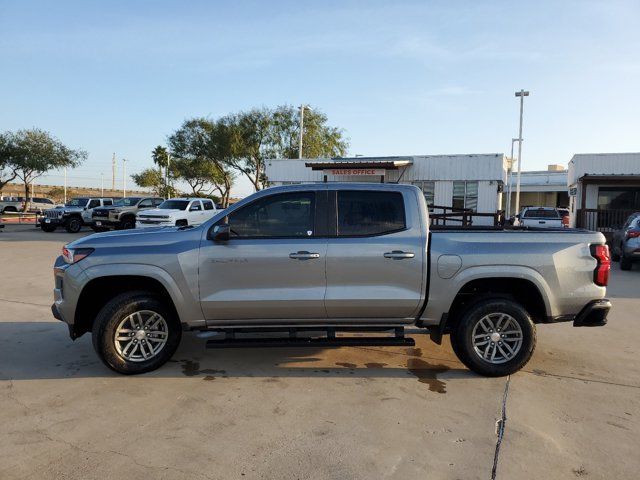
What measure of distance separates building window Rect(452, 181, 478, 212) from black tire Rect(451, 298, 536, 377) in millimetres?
20829

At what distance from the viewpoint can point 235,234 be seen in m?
4.95

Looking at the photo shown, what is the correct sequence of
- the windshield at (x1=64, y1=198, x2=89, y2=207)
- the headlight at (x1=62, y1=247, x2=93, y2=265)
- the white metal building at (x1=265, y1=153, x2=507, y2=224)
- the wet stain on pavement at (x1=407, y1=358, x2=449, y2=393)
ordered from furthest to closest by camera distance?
the windshield at (x1=64, y1=198, x2=89, y2=207)
the white metal building at (x1=265, y1=153, x2=507, y2=224)
the headlight at (x1=62, y1=247, x2=93, y2=265)
the wet stain on pavement at (x1=407, y1=358, x2=449, y2=393)

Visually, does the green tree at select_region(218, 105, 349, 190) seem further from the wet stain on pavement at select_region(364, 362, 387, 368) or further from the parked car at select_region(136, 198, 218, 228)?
the wet stain on pavement at select_region(364, 362, 387, 368)

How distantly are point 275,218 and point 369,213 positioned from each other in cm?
92

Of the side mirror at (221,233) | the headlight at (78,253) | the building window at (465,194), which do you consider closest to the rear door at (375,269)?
the side mirror at (221,233)

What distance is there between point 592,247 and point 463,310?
54.1 inches

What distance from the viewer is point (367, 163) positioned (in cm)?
2456

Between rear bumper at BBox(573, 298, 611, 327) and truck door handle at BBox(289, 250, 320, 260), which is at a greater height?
truck door handle at BBox(289, 250, 320, 260)

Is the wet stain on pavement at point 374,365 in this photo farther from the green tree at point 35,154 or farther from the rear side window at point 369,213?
the green tree at point 35,154

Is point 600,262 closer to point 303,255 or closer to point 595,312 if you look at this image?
point 595,312

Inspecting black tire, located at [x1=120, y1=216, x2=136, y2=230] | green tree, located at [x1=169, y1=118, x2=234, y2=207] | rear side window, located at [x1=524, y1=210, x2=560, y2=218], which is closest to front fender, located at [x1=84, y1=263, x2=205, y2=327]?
rear side window, located at [x1=524, y1=210, x2=560, y2=218]

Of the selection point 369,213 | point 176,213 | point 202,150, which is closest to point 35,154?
point 202,150

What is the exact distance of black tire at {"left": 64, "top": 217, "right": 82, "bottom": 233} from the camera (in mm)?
26406

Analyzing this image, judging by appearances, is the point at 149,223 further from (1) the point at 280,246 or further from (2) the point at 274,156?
(2) the point at 274,156
